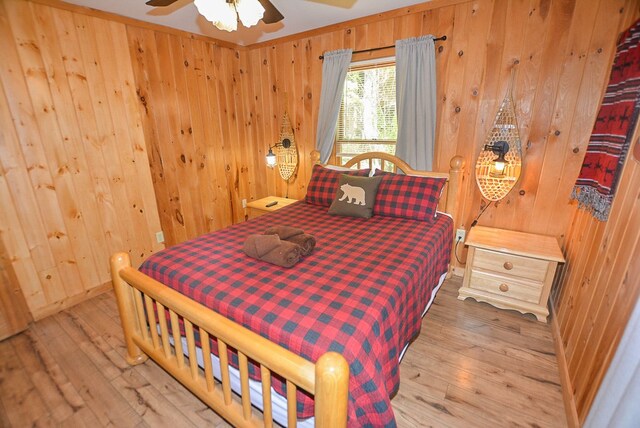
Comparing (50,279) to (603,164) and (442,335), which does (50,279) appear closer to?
(442,335)

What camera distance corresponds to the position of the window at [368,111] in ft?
8.79

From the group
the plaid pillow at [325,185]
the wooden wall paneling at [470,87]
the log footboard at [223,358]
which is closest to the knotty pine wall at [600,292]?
the wooden wall paneling at [470,87]

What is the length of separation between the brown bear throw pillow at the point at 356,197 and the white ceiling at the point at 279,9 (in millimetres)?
1217

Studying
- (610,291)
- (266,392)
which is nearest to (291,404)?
(266,392)

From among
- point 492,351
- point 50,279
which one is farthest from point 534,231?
point 50,279

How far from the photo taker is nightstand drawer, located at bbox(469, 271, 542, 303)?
79.7 inches

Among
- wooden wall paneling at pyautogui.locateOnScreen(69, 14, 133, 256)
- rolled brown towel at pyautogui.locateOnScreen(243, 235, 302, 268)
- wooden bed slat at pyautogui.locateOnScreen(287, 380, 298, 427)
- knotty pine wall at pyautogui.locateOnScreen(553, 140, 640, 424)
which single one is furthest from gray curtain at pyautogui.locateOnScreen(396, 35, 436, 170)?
wooden wall paneling at pyautogui.locateOnScreen(69, 14, 133, 256)

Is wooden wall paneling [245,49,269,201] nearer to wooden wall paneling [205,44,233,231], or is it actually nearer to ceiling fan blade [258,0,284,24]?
wooden wall paneling [205,44,233,231]

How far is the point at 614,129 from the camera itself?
1.51 m

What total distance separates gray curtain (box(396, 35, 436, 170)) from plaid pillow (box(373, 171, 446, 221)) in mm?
304

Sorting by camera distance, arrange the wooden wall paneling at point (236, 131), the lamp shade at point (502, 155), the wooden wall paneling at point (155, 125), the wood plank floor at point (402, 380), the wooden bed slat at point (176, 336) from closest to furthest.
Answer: the wooden bed slat at point (176, 336), the wood plank floor at point (402, 380), the lamp shade at point (502, 155), the wooden wall paneling at point (155, 125), the wooden wall paneling at point (236, 131)

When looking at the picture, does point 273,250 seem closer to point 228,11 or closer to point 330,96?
point 228,11

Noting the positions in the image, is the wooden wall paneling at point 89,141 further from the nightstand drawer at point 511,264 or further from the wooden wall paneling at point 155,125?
the nightstand drawer at point 511,264

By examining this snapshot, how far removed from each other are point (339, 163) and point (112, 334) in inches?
96.5
